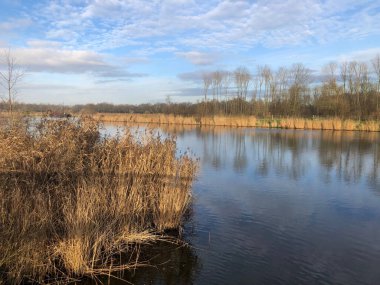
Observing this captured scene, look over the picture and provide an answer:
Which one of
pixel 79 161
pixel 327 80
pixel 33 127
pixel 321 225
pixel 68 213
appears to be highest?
pixel 327 80

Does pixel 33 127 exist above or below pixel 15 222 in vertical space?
above

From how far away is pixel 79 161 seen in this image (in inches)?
306

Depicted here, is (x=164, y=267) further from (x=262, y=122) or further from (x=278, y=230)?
(x=262, y=122)

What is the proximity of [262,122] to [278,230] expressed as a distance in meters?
34.8

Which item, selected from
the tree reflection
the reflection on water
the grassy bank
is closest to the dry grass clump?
the reflection on water

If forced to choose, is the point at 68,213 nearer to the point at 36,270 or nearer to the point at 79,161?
the point at 36,270

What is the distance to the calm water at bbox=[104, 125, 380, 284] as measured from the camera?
20.4 feet

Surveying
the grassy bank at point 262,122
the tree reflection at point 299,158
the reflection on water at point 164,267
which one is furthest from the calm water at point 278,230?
the grassy bank at point 262,122

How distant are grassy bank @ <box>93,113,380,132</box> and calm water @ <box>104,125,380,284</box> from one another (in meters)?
19.8

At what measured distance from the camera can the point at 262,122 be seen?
1668 inches

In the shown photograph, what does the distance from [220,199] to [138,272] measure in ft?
16.3

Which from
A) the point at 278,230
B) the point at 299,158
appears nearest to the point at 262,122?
the point at 299,158

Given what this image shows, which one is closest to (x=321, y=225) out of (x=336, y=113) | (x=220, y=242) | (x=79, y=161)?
(x=220, y=242)

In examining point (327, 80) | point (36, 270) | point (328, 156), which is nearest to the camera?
point (36, 270)
